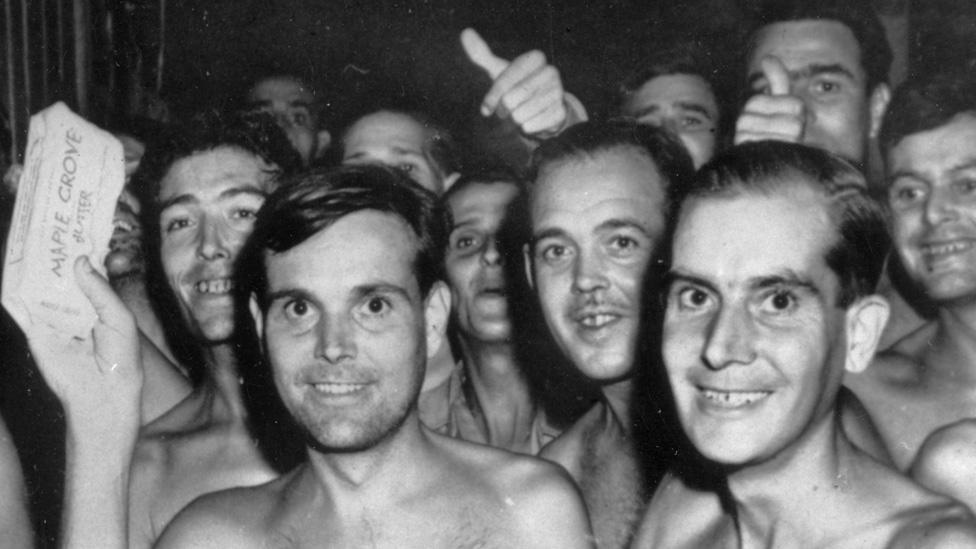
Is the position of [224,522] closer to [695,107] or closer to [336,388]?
[336,388]

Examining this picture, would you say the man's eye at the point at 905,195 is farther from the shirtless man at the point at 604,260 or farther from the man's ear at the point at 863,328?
the man's ear at the point at 863,328

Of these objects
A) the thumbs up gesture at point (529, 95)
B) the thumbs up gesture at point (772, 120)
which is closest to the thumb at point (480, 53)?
the thumbs up gesture at point (529, 95)

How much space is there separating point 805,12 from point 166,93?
1.79 metres

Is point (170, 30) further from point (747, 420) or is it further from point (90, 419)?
point (747, 420)

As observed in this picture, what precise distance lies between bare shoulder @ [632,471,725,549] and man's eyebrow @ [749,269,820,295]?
0.40m

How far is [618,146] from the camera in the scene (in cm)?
164

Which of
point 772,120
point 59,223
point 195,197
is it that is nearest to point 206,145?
point 195,197

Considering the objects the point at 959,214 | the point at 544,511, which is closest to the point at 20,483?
the point at 544,511

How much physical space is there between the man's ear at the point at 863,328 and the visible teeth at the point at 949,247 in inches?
25.2

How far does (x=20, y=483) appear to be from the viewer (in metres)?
1.45

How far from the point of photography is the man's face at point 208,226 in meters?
1.72

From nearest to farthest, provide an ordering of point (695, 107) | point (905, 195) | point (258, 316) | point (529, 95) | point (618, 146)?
point (258, 316), point (618, 146), point (905, 195), point (529, 95), point (695, 107)

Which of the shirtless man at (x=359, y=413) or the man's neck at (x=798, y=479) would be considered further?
the shirtless man at (x=359, y=413)

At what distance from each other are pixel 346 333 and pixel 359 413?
11 centimetres
